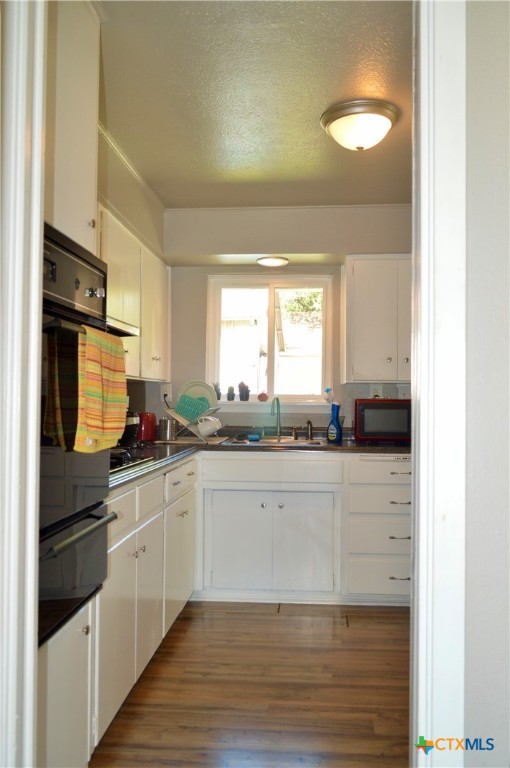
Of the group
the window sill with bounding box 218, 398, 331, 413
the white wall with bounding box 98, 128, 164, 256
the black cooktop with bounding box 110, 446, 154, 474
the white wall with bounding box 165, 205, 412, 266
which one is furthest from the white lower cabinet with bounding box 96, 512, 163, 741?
the white wall with bounding box 165, 205, 412, 266

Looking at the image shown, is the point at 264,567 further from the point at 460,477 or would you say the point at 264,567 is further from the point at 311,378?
the point at 460,477

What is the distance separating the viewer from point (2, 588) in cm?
104

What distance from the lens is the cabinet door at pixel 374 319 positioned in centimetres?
382

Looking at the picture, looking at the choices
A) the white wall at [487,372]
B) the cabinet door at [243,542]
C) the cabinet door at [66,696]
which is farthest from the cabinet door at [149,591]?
the white wall at [487,372]

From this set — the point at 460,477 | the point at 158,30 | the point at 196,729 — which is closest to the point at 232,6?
the point at 158,30

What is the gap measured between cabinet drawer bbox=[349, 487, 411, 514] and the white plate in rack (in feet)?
4.23

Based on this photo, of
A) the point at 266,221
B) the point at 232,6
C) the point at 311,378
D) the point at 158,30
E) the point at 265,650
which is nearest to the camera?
the point at 232,6

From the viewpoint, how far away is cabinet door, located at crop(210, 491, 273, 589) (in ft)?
11.3

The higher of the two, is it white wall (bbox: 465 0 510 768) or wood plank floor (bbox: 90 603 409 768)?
white wall (bbox: 465 0 510 768)

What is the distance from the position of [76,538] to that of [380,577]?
2303 mm

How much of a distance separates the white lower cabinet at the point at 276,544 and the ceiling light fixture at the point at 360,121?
1930 millimetres

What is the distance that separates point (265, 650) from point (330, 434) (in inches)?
60.2

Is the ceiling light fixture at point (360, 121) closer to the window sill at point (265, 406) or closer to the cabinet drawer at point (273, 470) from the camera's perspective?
the cabinet drawer at point (273, 470)

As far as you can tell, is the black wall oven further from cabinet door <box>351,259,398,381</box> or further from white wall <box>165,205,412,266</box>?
cabinet door <box>351,259,398,381</box>
